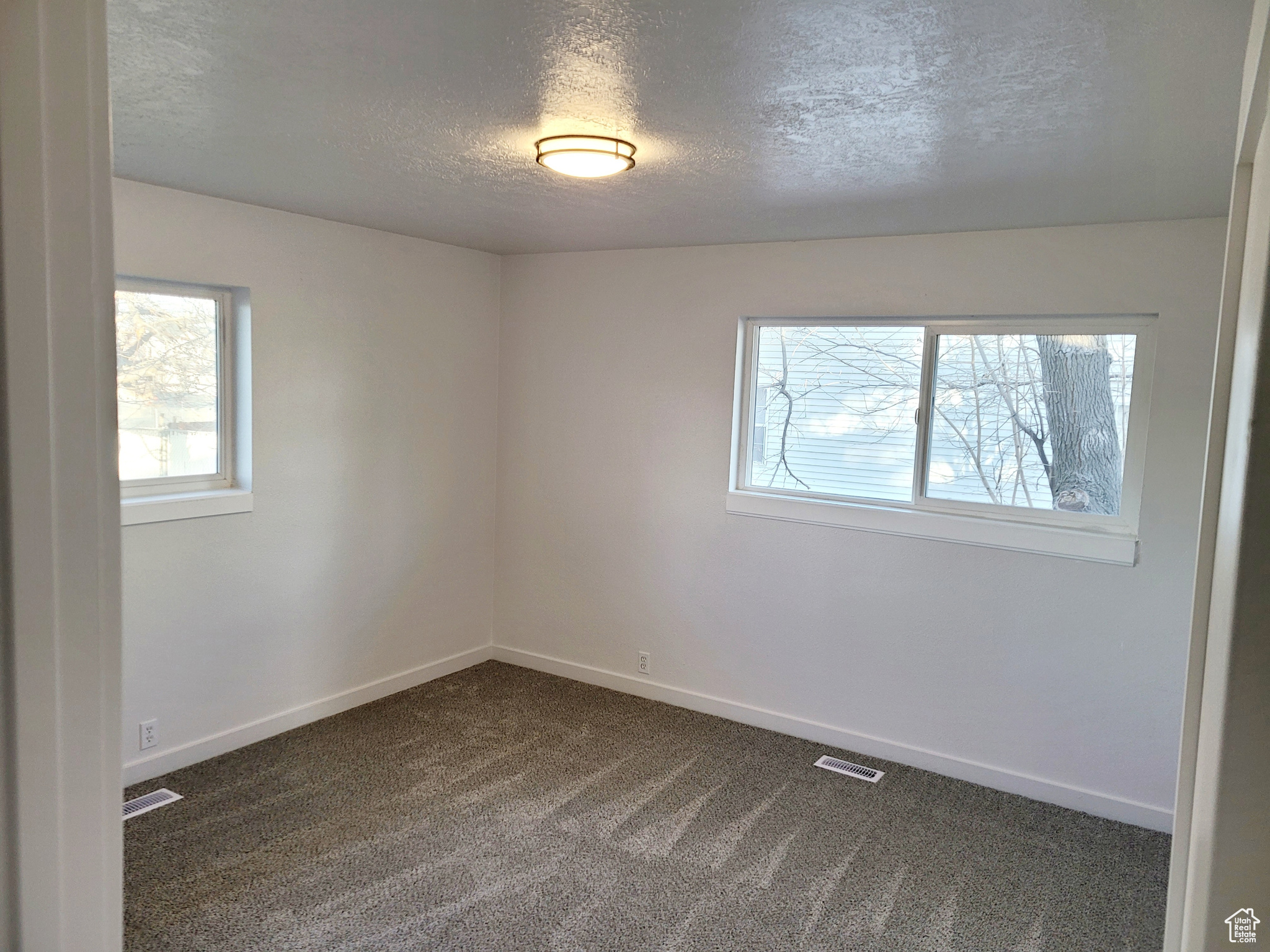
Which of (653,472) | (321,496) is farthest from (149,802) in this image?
(653,472)

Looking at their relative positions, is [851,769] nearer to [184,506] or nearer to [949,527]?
[949,527]

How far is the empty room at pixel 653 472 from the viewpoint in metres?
1.68

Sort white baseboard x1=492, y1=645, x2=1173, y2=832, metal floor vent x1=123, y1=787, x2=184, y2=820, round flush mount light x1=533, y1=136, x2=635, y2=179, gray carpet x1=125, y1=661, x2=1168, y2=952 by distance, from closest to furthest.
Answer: round flush mount light x1=533, y1=136, x2=635, y2=179 < gray carpet x1=125, y1=661, x2=1168, y2=952 < metal floor vent x1=123, y1=787, x2=184, y2=820 < white baseboard x1=492, y1=645, x2=1173, y2=832

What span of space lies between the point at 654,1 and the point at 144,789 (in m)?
3.31

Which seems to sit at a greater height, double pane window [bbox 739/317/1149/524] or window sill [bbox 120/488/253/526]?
double pane window [bbox 739/317/1149/524]

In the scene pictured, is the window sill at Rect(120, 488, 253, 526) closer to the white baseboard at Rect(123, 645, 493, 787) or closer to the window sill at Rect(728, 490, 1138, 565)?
the white baseboard at Rect(123, 645, 493, 787)

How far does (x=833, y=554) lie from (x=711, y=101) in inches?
94.7

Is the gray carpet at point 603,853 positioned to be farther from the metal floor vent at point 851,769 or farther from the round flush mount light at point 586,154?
the round flush mount light at point 586,154

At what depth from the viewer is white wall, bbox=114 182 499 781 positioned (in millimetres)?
3354

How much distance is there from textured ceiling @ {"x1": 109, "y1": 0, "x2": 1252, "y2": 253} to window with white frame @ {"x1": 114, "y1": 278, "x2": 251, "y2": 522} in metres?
0.52

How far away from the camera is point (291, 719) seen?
12.8ft

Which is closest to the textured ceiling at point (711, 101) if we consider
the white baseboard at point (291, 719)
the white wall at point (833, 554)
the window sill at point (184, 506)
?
the white wall at point (833, 554)

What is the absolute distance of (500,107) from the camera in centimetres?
209

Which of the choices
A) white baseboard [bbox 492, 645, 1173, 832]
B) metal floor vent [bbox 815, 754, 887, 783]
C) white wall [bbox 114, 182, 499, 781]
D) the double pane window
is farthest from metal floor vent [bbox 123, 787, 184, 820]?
the double pane window
